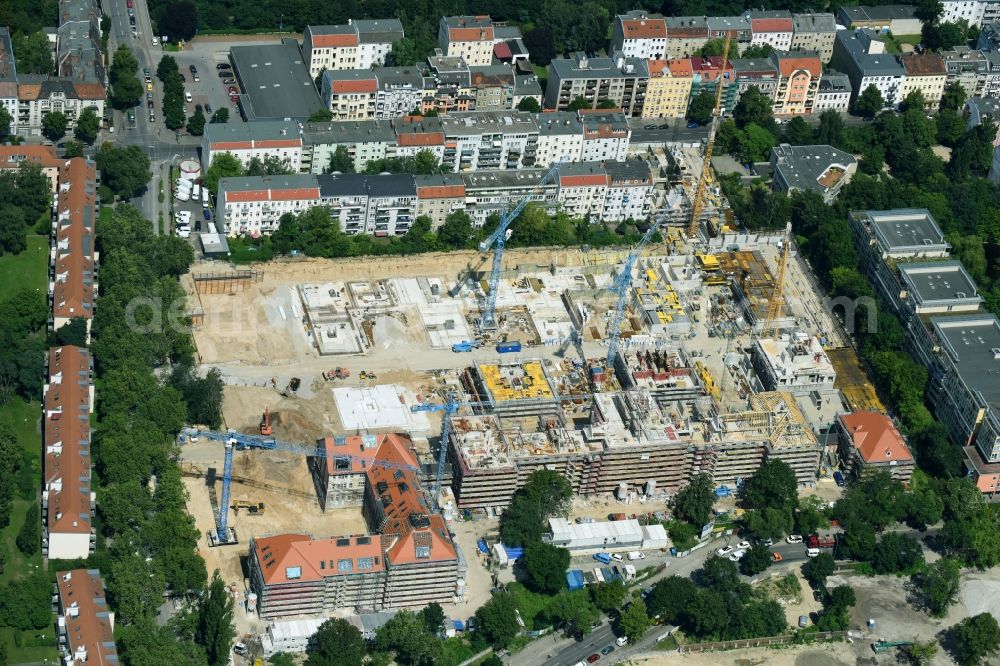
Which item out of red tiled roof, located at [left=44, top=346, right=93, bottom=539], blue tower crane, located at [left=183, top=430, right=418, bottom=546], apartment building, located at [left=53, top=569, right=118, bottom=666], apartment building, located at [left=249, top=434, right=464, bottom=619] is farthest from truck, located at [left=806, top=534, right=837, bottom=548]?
red tiled roof, located at [left=44, top=346, right=93, bottom=539]

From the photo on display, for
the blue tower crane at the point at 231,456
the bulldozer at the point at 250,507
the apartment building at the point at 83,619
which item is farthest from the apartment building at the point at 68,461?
the bulldozer at the point at 250,507

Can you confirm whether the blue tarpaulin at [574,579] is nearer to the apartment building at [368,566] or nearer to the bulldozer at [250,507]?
the apartment building at [368,566]

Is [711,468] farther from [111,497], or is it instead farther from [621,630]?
[111,497]

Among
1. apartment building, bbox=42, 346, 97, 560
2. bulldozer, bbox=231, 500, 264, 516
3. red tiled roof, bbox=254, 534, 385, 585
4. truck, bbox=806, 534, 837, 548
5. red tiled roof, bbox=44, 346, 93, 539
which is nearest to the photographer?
red tiled roof, bbox=254, 534, 385, 585

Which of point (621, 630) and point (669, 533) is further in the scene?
point (669, 533)

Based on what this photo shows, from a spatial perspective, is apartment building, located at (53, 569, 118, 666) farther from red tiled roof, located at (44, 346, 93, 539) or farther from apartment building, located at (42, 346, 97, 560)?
red tiled roof, located at (44, 346, 93, 539)

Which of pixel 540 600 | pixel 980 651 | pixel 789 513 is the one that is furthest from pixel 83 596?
pixel 980 651
